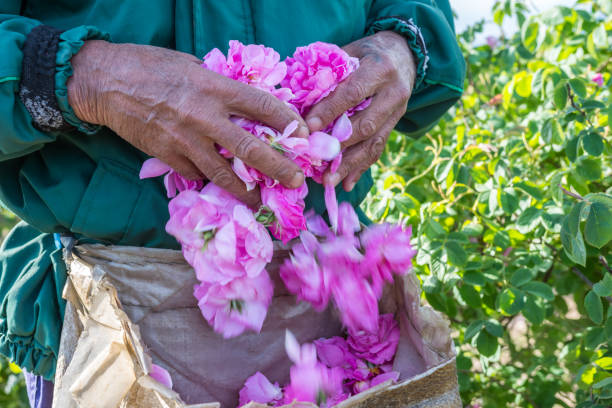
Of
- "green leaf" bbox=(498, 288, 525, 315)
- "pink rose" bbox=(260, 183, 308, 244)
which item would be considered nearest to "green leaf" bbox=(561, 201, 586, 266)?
"green leaf" bbox=(498, 288, 525, 315)

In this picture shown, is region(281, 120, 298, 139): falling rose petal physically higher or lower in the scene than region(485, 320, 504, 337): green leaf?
higher

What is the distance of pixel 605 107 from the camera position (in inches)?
63.5

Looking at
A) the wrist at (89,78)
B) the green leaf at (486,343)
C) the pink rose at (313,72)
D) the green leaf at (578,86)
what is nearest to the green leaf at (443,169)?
the green leaf at (578,86)

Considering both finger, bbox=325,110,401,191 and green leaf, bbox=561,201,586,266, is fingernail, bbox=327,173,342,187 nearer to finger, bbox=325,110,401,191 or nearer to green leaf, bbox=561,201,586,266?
finger, bbox=325,110,401,191

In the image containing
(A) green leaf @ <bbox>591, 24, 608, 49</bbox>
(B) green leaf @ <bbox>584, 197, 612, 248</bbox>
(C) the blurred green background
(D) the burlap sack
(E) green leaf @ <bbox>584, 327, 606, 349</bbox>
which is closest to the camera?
(D) the burlap sack

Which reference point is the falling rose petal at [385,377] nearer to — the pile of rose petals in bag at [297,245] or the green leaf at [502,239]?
the pile of rose petals in bag at [297,245]

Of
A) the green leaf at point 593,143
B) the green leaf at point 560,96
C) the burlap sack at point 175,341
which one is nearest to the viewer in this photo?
the burlap sack at point 175,341

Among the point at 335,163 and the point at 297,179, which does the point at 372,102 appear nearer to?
the point at 335,163

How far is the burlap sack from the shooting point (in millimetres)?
892

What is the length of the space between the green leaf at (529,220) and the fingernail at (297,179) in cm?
96

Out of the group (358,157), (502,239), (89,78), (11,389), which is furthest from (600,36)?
(11,389)

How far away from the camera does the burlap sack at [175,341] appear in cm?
89

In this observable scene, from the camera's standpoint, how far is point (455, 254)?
→ 5.25 feet

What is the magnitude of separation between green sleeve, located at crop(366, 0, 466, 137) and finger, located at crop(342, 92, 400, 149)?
0.21 metres
